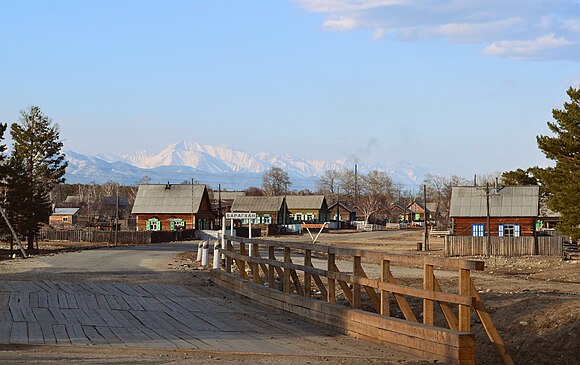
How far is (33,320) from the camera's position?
12.1m

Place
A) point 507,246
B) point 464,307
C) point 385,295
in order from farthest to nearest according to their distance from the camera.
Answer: point 507,246, point 385,295, point 464,307

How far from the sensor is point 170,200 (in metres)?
98.4

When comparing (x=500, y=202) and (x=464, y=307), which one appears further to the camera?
(x=500, y=202)

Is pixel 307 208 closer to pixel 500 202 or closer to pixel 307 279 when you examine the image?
pixel 500 202

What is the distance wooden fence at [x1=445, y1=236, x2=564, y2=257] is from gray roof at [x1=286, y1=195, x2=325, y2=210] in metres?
93.7

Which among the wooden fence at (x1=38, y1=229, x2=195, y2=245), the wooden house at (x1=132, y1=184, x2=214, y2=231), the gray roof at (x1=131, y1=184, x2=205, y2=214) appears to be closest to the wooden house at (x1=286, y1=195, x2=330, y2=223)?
the wooden house at (x1=132, y1=184, x2=214, y2=231)

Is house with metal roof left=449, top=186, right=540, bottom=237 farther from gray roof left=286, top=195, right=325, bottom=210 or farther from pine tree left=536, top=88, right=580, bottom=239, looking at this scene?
gray roof left=286, top=195, right=325, bottom=210

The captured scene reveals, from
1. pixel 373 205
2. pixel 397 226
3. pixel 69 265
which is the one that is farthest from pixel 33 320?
pixel 373 205

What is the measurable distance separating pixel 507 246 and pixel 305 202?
95868mm

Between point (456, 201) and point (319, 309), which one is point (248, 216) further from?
point (456, 201)

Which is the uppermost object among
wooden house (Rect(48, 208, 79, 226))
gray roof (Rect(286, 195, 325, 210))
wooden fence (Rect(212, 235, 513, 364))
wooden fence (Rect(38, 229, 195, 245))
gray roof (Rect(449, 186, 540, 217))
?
gray roof (Rect(286, 195, 325, 210))

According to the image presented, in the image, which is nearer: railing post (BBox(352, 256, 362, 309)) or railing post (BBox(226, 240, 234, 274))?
railing post (BBox(352, 256, 362, 309))

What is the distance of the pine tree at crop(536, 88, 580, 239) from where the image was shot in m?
38.6

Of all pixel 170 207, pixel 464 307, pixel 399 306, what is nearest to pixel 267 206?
pixel 170 207
